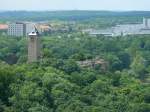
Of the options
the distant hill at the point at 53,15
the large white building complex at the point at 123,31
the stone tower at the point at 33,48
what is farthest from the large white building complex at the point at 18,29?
the distant hill at the point at 53,15

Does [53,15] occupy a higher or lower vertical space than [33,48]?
lower

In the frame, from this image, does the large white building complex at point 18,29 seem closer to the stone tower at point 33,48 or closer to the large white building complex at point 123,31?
the large white building complex at point 123,31

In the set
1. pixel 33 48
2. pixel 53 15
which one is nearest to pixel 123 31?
pixel 33 48

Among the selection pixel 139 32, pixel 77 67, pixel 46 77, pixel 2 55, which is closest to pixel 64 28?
pixel 139 32

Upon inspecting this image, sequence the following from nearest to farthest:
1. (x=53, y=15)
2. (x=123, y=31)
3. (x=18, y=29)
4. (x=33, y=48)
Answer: (x=33, y=48), (x=18, y=29), (x=123, y=31), (x=53, y=15)

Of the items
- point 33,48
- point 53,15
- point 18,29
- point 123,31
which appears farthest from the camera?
point 53,15

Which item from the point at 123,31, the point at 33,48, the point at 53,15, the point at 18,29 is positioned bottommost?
the point at 53,15

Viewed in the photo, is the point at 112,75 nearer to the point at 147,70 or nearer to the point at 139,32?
the point at 147,70

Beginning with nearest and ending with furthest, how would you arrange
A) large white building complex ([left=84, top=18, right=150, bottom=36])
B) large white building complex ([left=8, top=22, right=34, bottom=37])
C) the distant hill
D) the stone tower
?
the stone tower, large white building complex ([left=8, top=22, right=34, bottom=37]), large white building complex ([left=84, top=18, right=150, bottom=36]), the distant hill

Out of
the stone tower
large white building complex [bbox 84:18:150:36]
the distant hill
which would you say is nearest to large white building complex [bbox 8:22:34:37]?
large white building complex [bbox 84:18:150:36]

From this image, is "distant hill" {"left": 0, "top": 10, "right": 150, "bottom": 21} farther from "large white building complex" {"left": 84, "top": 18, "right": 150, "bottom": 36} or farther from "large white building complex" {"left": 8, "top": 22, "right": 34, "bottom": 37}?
"large white building complex" {"left": 8, "top": 22, "right": 34, "bottom": 37}

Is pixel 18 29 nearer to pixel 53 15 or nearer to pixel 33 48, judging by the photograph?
pixel 33 48

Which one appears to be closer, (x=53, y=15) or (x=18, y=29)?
(x=18, y=29)
